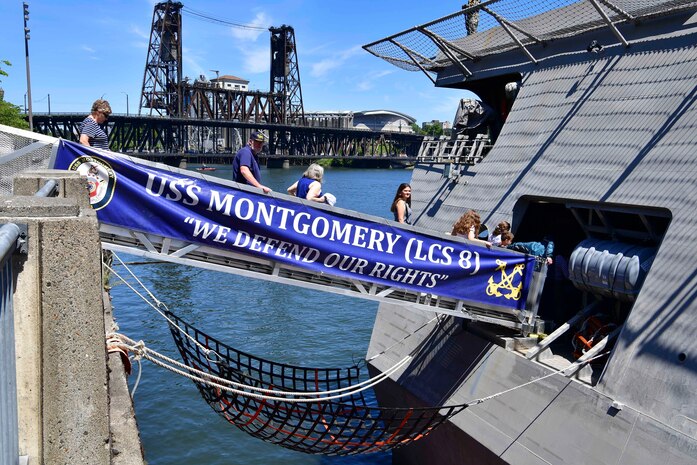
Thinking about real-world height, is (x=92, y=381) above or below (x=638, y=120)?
below

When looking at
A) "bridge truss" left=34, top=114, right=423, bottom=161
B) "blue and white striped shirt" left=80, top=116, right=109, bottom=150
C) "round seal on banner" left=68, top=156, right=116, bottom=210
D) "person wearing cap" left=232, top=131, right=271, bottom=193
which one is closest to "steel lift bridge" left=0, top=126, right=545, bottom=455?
"round seal on banner" left=68, top=156, right=116, bottom=210

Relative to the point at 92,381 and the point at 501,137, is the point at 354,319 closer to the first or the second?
the point at 501,137

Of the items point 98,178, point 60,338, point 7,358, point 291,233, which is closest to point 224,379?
point 291,233

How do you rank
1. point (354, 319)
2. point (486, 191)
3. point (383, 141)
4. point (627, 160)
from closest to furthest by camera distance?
point (627, 160), point (486, 191), point (354, 319), point (383, 141)

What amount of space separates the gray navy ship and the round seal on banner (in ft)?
16.7

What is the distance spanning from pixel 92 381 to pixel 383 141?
12188 centimetres

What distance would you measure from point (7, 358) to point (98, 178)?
453cm

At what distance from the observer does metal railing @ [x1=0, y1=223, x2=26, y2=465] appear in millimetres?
2281

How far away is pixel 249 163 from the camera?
318 inches

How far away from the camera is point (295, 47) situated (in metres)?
130

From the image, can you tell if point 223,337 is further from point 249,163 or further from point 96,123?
point 96,123

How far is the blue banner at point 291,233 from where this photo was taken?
671 cm

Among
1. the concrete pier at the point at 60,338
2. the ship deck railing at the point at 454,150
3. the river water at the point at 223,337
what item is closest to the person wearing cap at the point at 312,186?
the river water at the point at 223,337

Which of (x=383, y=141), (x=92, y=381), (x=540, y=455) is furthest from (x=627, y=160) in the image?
(x=383, y=141)
